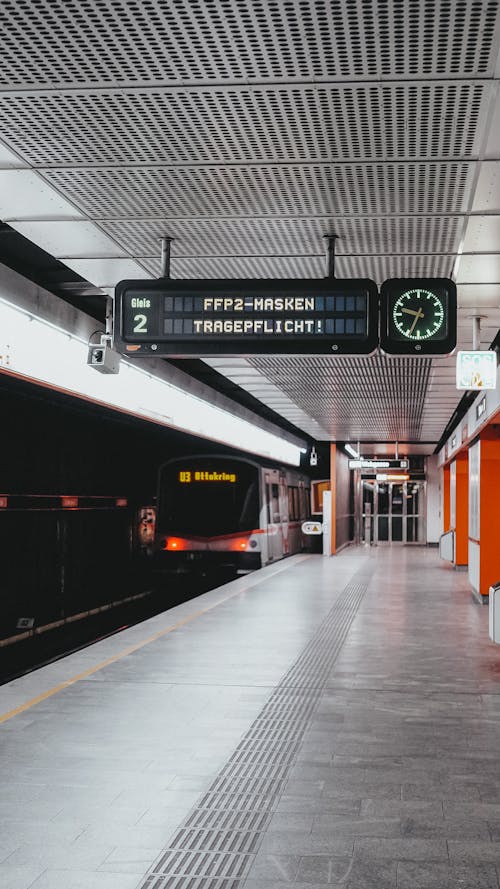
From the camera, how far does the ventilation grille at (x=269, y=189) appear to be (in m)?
4.89

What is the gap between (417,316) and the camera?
572cm

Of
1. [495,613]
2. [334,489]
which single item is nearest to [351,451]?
[334,489]

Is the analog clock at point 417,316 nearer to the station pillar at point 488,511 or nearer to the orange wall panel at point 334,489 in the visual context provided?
the station pillar at point 488,511

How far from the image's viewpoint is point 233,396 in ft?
61.8

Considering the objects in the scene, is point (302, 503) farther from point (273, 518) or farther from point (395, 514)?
point (395, 514)

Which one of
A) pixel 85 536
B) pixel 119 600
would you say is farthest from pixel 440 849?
pixel 119 600

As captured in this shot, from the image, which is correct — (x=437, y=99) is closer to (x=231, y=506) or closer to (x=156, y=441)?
(x=231, y=506)

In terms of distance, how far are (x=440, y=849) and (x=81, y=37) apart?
373 cm

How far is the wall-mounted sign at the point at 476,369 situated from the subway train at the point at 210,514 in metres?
8.54

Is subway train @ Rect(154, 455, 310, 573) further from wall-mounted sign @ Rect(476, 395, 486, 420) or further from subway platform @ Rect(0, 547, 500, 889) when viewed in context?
subway platform @ Rect(0, 547, 500, 889)

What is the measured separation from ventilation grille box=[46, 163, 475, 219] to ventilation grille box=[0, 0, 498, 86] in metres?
1.07

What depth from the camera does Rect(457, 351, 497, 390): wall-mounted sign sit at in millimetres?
8891

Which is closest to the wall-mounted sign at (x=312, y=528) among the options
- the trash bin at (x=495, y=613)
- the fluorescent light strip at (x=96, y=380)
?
the fluorescent light strip at (x=96, y=380)

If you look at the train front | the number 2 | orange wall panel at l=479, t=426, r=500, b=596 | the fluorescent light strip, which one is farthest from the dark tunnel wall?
orange wall panel at l=479, t=426, r=500, b=596
